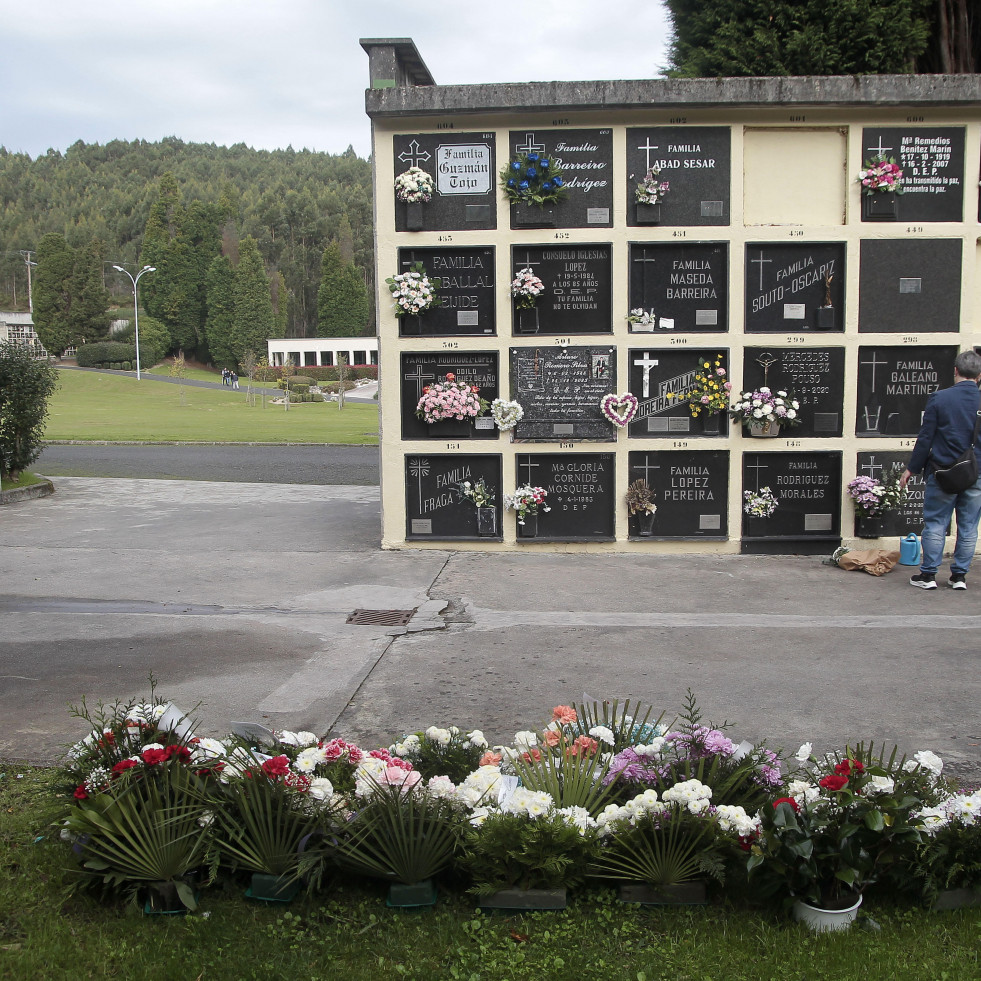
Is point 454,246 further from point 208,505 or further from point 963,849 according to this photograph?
point 963,849

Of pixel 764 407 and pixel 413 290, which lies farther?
pixel 413 290

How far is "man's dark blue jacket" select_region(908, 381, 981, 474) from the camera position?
22.8ft

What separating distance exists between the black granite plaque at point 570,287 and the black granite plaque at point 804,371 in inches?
53.3

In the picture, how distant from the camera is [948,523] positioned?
23.4 ft

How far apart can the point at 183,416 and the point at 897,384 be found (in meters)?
29.9

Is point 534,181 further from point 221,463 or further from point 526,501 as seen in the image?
point 221,463

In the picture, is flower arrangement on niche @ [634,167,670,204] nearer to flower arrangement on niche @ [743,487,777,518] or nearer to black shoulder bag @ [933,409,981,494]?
flower arrangement on niche @ [743,487,777,518]

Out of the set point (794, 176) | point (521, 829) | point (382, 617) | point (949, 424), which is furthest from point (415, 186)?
point (521, 829)

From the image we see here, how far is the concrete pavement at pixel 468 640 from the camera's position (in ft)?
14.4

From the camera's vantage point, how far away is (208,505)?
1178cm

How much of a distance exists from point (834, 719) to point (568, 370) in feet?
15.5

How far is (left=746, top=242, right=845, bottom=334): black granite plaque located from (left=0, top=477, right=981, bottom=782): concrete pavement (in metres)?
2.10

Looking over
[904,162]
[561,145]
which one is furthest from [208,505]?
[904,162]

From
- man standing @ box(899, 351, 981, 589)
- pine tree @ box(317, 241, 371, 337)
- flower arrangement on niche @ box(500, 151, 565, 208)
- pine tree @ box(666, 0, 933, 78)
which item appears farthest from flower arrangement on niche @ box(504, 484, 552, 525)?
pine tree @ box(317, 241, 371, 337)
